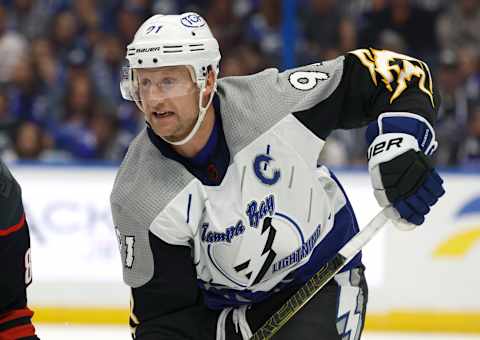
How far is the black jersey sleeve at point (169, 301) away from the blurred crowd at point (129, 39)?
118 inches

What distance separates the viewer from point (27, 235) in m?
2.38

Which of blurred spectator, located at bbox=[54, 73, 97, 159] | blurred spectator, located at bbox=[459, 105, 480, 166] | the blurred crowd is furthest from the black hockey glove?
blurred spectator, located at bbox=[54, 73, 97, 159]

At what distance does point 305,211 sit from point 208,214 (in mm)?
230

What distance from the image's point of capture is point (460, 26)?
6.39 m

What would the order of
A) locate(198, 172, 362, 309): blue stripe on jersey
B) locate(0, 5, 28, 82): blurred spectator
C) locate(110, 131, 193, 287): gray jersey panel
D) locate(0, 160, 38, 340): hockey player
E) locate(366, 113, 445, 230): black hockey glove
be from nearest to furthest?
locate(0, 160, 38, 340): hockey player → locate(366, 113, 445, 230): black hockey glove → locate(110, 131, 193, 287): gray jersey panel → locate(198, 172, 362, 309): blue stripe on jersey → locate(0, 5, 28, 82): blurred spectator

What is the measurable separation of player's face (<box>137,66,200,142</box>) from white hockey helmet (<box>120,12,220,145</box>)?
0.02m

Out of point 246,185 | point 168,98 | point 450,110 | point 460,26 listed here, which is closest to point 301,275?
point 246,185

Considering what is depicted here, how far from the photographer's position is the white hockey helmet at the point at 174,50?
254 cm

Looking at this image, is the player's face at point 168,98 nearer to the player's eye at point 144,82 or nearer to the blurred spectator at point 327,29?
the player's eye at point 144,82

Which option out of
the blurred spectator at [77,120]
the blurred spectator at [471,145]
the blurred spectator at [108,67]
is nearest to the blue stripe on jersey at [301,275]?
the blurred spectator at [471,145]

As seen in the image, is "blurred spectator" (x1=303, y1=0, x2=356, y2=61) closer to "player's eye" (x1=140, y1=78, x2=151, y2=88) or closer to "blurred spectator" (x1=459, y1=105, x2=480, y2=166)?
"blurred spectator" (x1=459, y1=105, x2=480, y2=166)

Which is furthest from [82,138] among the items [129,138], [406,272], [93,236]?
[406,272]

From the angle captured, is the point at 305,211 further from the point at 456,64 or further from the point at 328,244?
the point at 456,64

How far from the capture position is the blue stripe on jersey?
278 centimetres
